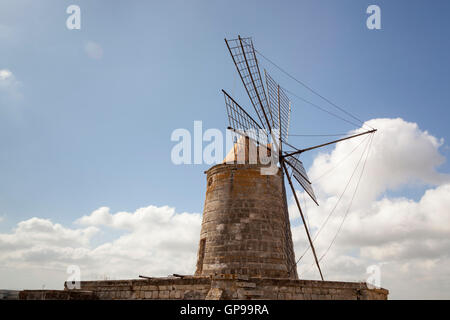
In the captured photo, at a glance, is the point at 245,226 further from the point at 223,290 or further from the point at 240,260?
the point at 223,290

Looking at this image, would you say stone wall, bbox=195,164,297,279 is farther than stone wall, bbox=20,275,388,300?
Yes

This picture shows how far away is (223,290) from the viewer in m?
6.86

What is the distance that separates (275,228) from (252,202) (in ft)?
3.95

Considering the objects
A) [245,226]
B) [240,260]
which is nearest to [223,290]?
[240,260]

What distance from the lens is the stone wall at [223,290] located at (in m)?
6.96

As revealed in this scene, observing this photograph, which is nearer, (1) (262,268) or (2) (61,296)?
(2) (61,296)

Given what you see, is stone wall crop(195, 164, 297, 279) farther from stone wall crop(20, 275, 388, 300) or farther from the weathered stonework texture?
stone wall crop(20, 275, 388, 300)

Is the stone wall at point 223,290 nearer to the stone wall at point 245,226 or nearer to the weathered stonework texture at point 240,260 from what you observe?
the weathered stonework texture at point 240,260

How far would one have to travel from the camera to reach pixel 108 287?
333 inches

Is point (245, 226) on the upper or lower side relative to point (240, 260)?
upper

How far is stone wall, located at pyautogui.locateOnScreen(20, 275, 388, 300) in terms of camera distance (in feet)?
22.9
